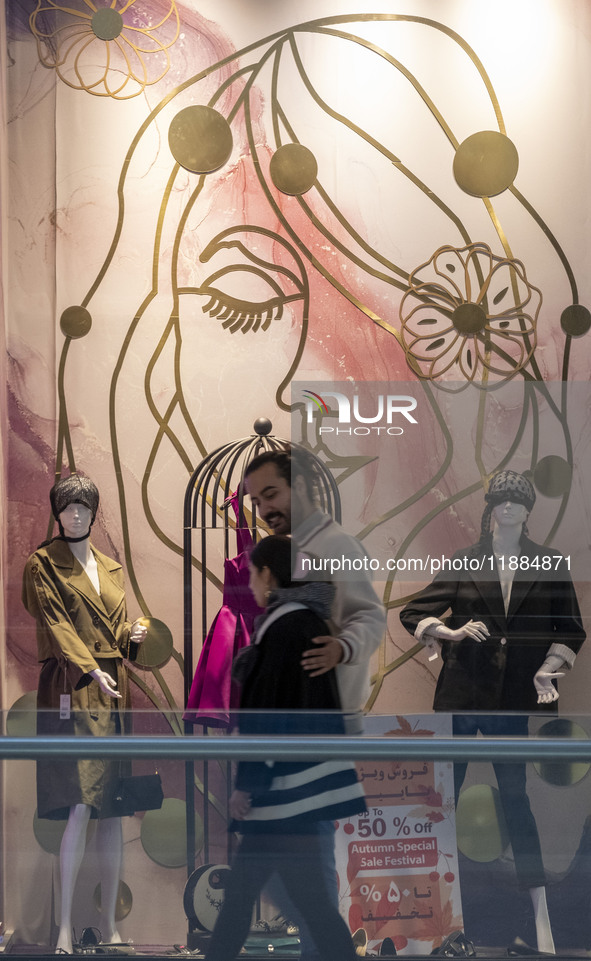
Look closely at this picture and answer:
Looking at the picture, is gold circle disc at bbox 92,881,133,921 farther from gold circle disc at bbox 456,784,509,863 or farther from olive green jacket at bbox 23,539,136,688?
olive green jacket at bbox 23,539,136,688

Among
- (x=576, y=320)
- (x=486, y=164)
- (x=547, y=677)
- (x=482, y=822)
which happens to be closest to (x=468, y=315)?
(x=576, y=320)

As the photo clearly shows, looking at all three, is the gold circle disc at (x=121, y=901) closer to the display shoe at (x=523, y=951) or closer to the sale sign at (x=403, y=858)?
the sale sign at (x=403, y=858)

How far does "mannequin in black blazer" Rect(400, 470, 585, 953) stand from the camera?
204cm

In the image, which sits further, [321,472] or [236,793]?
[321,472]

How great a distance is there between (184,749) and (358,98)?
147cm

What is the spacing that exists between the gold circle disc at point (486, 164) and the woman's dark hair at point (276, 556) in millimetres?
902

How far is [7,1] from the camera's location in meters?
2.08

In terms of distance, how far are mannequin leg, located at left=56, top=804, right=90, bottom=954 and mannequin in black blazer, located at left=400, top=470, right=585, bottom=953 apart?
879mm

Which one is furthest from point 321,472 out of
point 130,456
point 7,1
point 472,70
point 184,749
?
point 7,1

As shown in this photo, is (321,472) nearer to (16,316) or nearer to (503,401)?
(503,401)

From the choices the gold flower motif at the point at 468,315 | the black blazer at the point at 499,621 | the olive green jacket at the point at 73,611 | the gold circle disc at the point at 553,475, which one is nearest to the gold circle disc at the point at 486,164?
the gold flower motif at the point at 468,315

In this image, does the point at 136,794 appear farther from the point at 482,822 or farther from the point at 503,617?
the point at 503,617

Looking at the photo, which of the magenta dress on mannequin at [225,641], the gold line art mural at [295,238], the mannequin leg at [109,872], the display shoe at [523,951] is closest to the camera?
the display shoe at [523,951]

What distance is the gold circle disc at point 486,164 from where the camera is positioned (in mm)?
2082
